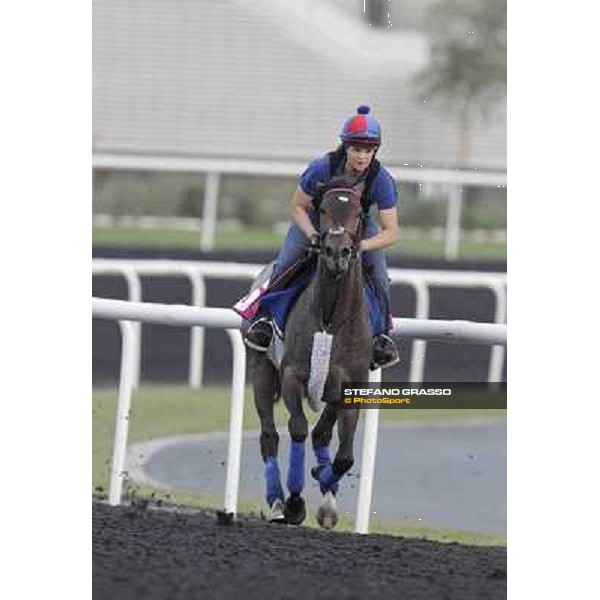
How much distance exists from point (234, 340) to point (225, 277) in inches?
201

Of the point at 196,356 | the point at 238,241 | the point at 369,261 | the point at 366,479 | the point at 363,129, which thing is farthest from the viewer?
the point at 238,241

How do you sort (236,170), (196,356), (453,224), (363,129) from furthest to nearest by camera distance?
1. (453,224)
2. (236,170)
3. (196,356)
4. (363,129)

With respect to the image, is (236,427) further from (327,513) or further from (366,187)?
(366,187)

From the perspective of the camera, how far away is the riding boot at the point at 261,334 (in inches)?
250

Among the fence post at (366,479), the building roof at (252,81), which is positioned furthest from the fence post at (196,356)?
the fence post at (366,479)

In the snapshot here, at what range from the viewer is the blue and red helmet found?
5.89 m

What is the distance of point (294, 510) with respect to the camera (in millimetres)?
6277

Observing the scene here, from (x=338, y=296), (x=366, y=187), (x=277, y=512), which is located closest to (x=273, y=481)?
(x=277, y=512)

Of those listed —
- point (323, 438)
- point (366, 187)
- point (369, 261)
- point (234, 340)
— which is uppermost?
point (366, 187)

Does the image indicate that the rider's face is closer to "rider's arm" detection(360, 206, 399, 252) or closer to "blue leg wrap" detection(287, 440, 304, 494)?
"rider's arm" detection(360, 206, 399, 252)

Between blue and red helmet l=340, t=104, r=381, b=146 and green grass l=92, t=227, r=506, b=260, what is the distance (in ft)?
29.9

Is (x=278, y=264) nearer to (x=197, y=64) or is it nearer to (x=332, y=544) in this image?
(x=332, y=544)
